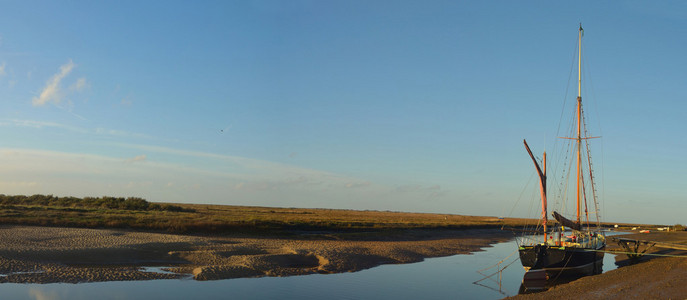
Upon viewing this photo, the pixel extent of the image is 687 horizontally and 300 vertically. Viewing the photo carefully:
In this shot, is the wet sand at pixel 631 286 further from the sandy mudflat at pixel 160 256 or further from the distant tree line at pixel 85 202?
the distant tree line at pixel 85 202

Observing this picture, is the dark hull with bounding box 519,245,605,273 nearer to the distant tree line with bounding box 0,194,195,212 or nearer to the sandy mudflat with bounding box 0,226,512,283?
the sandy mudflat with bounding box 0,226,512,283

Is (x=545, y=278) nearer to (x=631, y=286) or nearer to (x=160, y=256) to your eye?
(x=631, y=286)

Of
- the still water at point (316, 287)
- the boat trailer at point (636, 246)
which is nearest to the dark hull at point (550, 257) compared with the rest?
the still water at point (316, 287)

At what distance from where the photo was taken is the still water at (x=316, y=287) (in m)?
22.7

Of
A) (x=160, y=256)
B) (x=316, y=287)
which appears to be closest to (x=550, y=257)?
(x=316, y=287)

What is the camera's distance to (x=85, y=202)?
3164 inches

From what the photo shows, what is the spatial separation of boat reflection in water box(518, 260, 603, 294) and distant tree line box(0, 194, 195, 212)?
64971mm

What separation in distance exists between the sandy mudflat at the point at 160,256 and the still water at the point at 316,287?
135cm

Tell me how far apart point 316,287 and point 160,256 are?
536 inches

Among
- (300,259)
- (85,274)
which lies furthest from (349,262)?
(85,274)

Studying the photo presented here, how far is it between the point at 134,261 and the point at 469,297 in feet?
72.1

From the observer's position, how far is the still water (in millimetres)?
22688

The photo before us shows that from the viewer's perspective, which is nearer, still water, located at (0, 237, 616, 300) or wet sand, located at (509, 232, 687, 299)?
still water, located at (0, 237, 616, 300)

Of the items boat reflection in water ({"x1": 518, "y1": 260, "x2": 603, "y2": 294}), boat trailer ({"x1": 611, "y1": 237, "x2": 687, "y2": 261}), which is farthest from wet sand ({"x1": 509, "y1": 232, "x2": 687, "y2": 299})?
boat trailer ({"x1": 611, "y1": 237, "x2": 687, "y2": 261})
